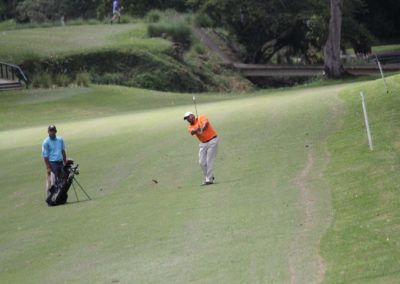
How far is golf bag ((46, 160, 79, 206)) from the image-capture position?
20.6 meters

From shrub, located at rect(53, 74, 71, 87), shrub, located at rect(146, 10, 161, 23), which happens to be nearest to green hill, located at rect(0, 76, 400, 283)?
shrub, located at rect(53, 74, 71, 87)

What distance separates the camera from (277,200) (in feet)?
54.8

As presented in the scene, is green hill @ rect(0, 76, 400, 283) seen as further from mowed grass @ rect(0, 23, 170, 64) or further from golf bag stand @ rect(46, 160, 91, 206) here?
mowed grass @ rect(0, 23, 170, 64)

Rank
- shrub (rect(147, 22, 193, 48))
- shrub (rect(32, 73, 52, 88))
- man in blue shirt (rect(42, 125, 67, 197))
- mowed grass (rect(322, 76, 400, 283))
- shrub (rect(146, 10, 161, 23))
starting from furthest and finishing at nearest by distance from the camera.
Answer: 1. shrub (rect(146, 10, 161, 23))
2. shrub (rect(147, 22, 193, 48))
3. shrub (rect(32, 73, 52, 88))
4. man in blue shirt (rect(42, 125, 67, 197))
5. mowed grass (rect(322, 76, 400, 283))

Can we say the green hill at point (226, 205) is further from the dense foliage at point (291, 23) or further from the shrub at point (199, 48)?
the shrub at point (199, 48)

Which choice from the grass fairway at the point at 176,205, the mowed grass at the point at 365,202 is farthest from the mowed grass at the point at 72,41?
the mowed grass at the point at 365,202

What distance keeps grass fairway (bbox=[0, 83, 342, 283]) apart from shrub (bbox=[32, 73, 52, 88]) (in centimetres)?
2163

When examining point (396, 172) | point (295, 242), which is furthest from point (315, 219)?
point (396, 172)

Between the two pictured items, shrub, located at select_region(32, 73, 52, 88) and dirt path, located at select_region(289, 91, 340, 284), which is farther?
shrub, located at select_region(32, 73, 52, 88)

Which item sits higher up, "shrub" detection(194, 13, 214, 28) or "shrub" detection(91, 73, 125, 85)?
"shrub" detection(194, 13, 214, 28)

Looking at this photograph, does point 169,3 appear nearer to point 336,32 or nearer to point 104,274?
point 336,32

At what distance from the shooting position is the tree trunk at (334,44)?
50625 mm

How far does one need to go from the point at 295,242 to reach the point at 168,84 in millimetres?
50129

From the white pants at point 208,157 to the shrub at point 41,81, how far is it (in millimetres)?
38283
